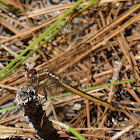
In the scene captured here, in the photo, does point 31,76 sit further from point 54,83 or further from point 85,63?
point 85,63

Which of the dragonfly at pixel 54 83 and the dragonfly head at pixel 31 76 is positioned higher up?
the dragonfly head at pixel 31 76

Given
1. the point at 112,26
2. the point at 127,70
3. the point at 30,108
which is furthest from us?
the point at 112,26

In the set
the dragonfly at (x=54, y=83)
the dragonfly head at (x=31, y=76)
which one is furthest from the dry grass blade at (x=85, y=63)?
the dragonfly head at (x=31, y=76)

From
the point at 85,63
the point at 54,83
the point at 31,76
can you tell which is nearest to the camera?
the point at 31,76

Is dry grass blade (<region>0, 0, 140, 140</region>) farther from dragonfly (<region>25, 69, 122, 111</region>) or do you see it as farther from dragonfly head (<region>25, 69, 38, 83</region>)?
dragonfly head (<region>25, 69, 38, 83</region>)

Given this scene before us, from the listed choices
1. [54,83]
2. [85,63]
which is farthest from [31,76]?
[85,63]

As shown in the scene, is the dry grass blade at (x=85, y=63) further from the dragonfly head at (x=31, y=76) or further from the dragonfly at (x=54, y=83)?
the dragonfly head at (x=31, y=76)

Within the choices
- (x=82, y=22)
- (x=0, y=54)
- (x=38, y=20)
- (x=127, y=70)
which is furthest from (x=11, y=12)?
(x=127, y=70)

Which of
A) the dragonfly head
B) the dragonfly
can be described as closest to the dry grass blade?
the dragonfly

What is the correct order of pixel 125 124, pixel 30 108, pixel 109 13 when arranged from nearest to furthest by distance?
pixel 30 108
pixel 125 124
pixel 109 13

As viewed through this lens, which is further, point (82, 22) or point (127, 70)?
point (82, 22)

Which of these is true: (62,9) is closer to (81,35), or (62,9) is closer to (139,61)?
(81,35)
